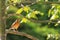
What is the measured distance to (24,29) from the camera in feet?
15.2

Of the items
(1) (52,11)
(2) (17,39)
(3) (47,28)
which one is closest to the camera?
(1) (52,11)

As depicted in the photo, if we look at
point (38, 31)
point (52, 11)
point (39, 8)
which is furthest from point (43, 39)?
point (52, 11)

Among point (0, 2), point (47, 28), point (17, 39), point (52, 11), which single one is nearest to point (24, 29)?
point (17, 39)

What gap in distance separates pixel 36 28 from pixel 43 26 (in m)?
0.13

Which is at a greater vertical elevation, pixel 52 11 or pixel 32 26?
pixel 32 26

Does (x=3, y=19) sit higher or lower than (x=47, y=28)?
lower

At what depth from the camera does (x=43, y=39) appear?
455 centimetres

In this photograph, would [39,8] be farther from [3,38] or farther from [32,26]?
[3,38]

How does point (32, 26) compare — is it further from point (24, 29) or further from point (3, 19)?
point (3, 19)

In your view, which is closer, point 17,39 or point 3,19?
point 3,19

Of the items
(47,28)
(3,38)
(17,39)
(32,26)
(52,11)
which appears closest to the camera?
(3,38)

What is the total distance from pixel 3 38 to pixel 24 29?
3.51 m

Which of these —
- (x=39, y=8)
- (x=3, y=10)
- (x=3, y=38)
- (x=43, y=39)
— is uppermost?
(x=39, y=8)

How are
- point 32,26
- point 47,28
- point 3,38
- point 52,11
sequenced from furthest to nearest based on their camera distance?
point 32,26, point 47,28, point 52,11, point 3,38
